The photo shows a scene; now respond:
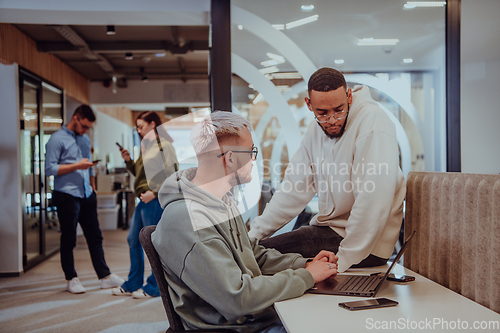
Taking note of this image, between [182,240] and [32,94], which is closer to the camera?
[182,240]

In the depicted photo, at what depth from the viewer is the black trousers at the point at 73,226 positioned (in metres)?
3.46

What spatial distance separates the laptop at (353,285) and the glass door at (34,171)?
152 inches

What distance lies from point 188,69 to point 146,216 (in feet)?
18.1

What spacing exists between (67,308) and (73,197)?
3.15 feet

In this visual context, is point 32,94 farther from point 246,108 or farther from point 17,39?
point 246,108

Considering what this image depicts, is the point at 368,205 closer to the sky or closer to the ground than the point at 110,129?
closer to the ground

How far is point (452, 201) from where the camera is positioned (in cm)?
136

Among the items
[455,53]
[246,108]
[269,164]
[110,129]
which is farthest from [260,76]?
[110,129]

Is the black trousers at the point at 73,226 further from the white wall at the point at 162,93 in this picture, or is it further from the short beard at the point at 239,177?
the white wall at the point at 162,93

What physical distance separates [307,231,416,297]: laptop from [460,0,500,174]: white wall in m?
1.96

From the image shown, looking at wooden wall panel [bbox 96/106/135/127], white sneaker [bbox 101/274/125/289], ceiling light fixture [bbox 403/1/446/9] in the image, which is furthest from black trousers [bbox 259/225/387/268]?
wooden wall panel [bbox 96/106/135/127]

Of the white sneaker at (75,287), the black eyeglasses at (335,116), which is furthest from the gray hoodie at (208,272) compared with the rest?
the white sneaker at (75,287)

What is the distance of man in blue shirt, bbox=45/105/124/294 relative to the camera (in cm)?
346

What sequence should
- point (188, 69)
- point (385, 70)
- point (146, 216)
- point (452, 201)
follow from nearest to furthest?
point (452, 201) < point (385, 70) < point (146, 216) < point (188, 69)
